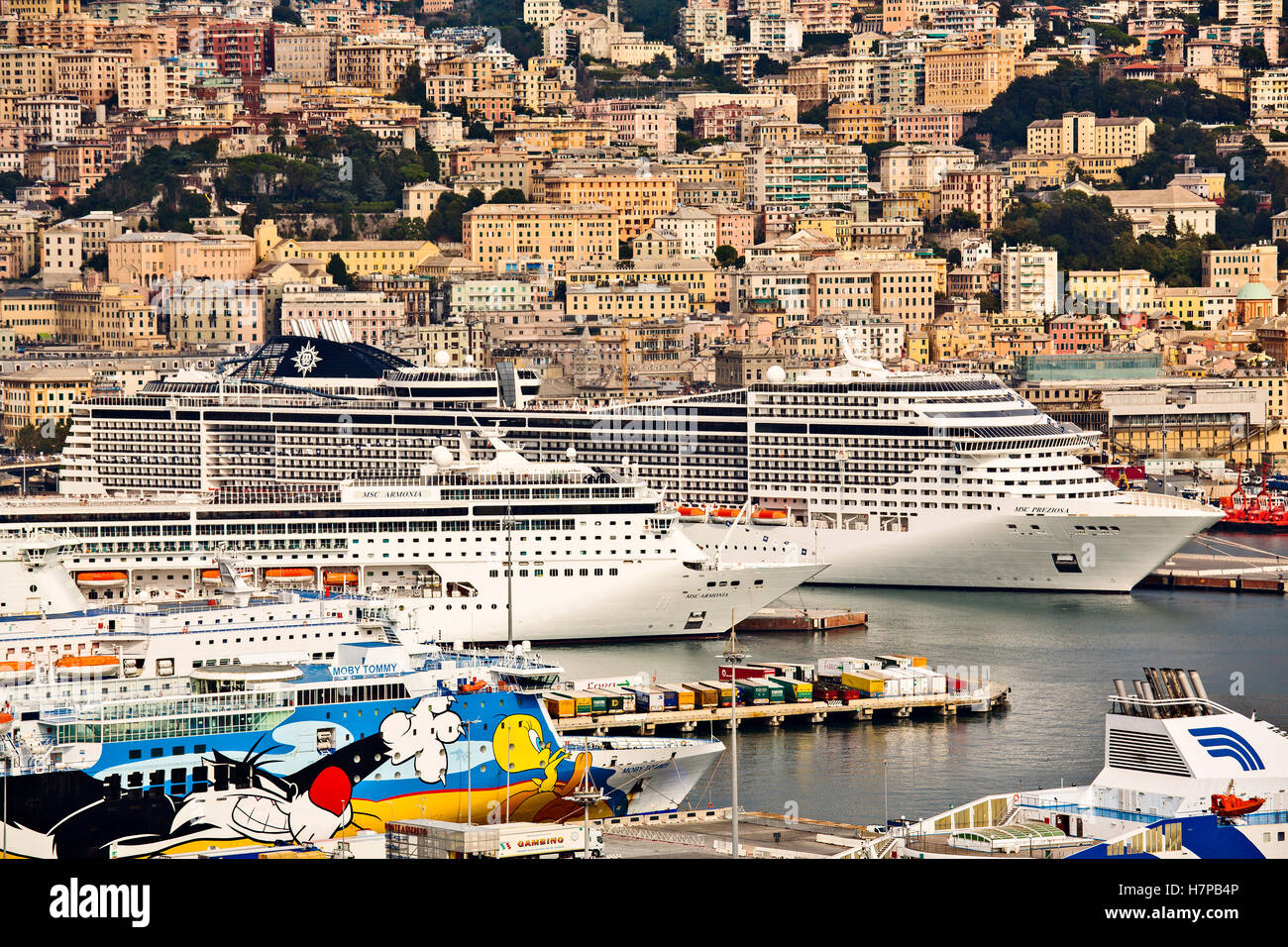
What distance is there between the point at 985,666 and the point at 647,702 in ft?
14.8

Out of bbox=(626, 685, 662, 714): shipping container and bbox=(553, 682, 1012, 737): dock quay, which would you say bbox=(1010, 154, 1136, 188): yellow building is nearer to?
bbox=(553, 682, 1012, 737): dock quay

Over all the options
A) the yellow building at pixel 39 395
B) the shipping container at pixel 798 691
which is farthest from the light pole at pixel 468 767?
the yellow building at pixel 39 395

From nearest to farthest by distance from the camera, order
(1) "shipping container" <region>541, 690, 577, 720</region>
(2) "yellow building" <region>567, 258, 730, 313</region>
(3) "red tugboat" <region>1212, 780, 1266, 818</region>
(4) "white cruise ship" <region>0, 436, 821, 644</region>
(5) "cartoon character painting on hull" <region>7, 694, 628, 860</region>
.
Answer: (3) "red tugboat" <region>1212, 780, 1266, 818</region>
(5) "cartoon character painting on hull" <region>7, 694, 628, 860</region>
(1) "shipping container" <region>541, 690, 577, 720</region>
(4) "white cruise ship" <region>0, 436, 821, 644</region>
(2) "yellow building" <region>567, 258, 730, 313</region>

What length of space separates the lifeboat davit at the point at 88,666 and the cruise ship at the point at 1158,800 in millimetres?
4897

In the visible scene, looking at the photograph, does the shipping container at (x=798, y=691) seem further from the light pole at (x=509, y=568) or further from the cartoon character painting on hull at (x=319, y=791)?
the cartoon character painting on hull at (x=319, y=791)

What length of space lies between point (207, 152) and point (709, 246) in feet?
40.0

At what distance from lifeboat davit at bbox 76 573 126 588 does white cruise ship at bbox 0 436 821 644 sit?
0.04 ft

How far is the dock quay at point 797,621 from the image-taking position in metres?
29.3

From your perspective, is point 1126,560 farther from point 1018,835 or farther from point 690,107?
point 690,107

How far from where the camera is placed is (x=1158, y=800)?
44.0 feet

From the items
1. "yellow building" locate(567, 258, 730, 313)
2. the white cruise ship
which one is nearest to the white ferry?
the white cruise ship

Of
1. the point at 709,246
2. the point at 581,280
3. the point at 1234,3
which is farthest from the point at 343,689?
the point at 1234,3

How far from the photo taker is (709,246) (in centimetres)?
6372

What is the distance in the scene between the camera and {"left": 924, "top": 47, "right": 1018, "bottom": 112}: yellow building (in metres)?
73.8
